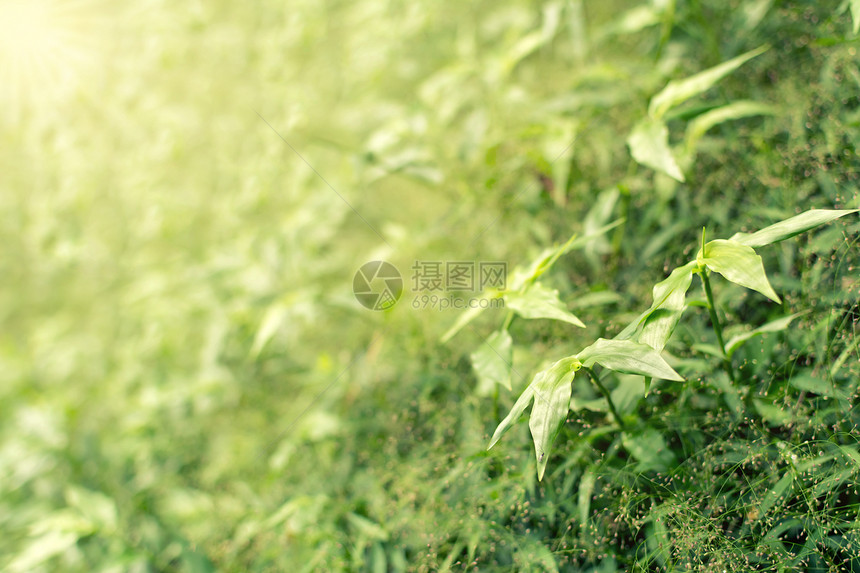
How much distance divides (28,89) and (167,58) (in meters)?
0.92

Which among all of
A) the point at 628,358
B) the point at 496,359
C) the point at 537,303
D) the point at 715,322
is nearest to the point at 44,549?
the point at 496,359

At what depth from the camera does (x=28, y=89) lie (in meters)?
2.55

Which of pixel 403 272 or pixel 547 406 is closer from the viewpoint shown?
pixel 547 406

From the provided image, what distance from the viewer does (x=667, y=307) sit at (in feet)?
2.52

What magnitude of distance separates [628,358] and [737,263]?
0.64ft

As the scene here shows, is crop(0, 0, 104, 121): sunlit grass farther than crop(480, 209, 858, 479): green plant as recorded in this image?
Yes

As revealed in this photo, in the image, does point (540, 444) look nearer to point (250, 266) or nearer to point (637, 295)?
point (637, 295)

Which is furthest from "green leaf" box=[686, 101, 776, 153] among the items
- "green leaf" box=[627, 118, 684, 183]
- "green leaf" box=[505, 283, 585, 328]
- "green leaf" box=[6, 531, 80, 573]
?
"green leaf" box=[6, 531, 80, 573]

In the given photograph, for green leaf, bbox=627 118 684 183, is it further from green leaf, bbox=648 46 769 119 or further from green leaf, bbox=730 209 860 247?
green leaf, bbox=730 209 860 247

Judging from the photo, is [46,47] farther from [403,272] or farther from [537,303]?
[537,303]

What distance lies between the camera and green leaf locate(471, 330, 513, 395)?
92 centimetres

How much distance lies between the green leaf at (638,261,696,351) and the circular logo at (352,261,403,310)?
802 millimetres

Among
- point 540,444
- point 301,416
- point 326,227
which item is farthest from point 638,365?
point 326,227

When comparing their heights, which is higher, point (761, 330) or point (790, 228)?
point (790, 228)
